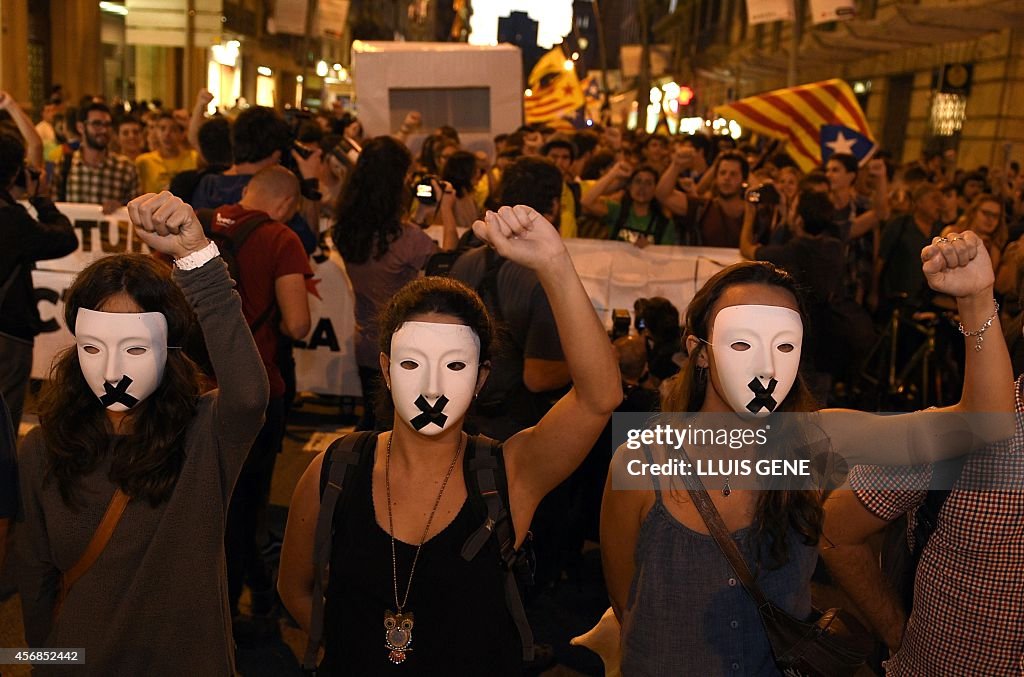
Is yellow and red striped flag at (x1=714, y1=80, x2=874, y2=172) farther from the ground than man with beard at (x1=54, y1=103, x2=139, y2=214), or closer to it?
farther from the ground

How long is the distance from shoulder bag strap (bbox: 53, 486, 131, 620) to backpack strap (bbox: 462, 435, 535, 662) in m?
0.80

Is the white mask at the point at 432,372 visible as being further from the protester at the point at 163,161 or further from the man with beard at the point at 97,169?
the protester at the point at 163,161

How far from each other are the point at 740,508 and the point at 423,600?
766 mm

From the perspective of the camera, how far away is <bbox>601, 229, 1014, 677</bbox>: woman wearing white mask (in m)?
2.42

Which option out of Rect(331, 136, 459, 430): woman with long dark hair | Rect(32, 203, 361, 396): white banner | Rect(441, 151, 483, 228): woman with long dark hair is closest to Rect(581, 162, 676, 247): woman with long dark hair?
Rect(441, 151, 483, 228): woman with long dark hair

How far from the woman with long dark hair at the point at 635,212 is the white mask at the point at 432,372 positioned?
5.18 meters

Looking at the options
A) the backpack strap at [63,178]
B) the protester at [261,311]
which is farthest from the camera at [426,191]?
the backpack strap at [63,178]

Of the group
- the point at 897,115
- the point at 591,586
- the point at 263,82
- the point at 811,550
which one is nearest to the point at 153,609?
the point at 811,550

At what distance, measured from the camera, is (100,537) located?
2426mm

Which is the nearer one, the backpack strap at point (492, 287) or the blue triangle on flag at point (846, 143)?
the backpack strap at point (492, 287)

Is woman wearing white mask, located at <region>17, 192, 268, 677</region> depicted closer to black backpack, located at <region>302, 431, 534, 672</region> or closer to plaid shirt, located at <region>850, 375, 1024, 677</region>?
black backpack, located at <region>302, 431, 534, 672</region>

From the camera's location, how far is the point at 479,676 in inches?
94.0

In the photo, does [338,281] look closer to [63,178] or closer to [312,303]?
[312,303]

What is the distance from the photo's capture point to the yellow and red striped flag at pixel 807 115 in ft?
32.4
